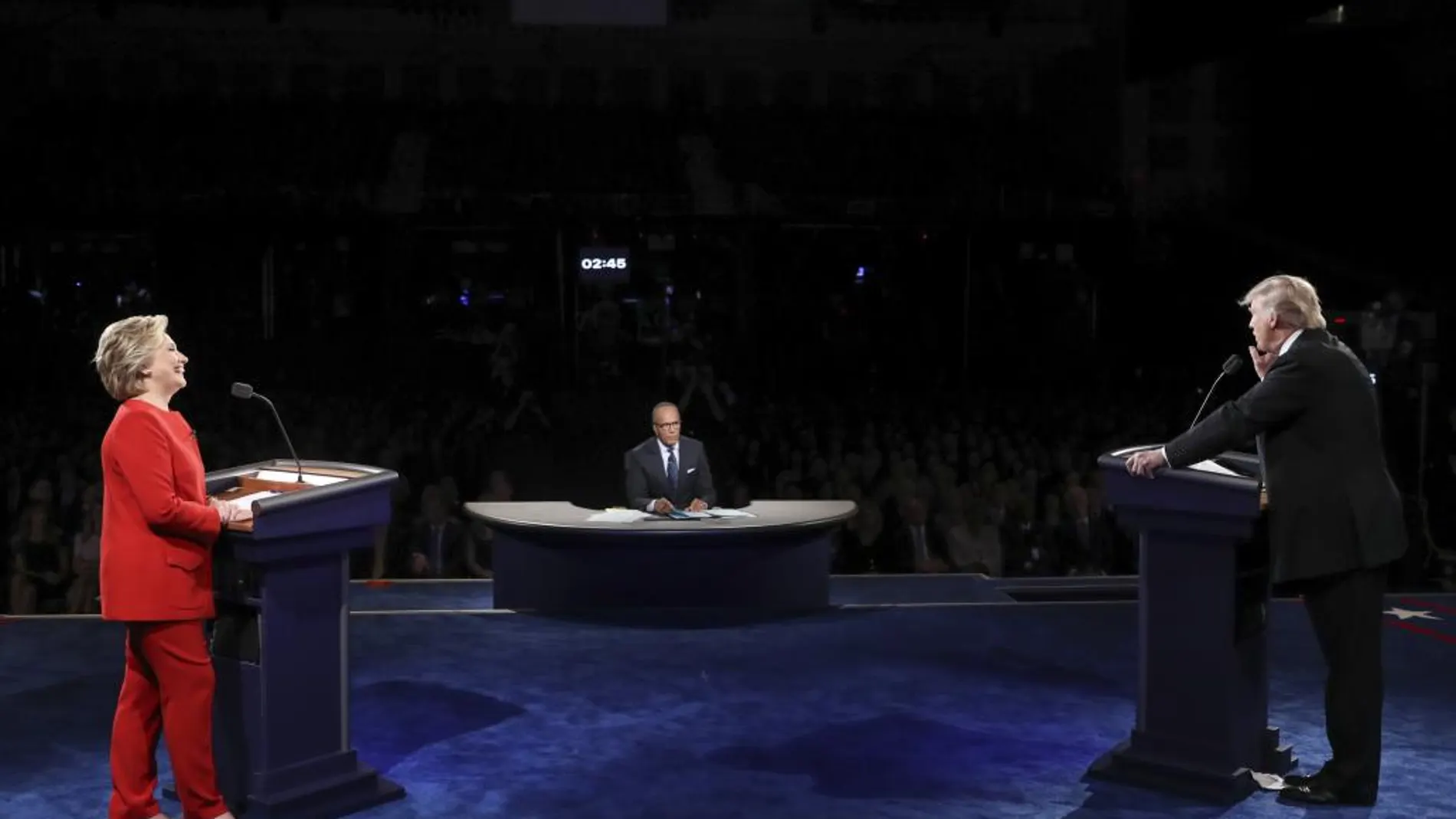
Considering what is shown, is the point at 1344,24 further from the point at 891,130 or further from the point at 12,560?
the point at 12,560

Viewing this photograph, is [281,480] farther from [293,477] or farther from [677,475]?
[677,475]

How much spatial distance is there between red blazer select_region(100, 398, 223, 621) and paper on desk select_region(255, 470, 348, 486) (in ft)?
1.65

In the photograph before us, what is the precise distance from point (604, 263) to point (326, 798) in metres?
13.7

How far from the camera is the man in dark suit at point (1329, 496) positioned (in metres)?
3.40

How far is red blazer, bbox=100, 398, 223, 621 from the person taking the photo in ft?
10.1

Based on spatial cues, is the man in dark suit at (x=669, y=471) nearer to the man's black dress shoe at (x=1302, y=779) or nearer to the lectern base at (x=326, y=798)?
the lectern base at (x=326, y=798)

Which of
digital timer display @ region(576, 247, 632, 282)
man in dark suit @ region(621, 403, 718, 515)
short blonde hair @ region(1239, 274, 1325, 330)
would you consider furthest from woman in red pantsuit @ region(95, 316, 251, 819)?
digital timer display @ region(576, 247, 632, 282)

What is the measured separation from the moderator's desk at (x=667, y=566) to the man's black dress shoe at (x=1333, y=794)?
258 centimetres

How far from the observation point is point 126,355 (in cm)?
311

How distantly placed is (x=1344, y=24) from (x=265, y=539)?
1680 centimetres

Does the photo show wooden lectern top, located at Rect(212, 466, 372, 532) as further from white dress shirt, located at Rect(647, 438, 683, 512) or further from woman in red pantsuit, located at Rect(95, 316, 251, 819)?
white dress shirt, located at Rect(647, 438, 683, 512)

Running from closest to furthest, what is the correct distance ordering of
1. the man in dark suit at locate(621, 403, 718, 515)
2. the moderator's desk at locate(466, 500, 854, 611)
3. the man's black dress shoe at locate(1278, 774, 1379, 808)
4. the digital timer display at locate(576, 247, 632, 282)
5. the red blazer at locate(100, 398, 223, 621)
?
the red blazer at locate(100, 398, 223, 621) < the man's black dress shoe at locate(1278, 774, 1379, 808) < the moderator's desk at locate(466, 500, 854, 611) < the man in dark suit at locate(621, 403, 718, 515) < the digital timer display at locate(576, 247, 632, 282)

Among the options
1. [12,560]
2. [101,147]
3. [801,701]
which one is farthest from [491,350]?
[801,701]

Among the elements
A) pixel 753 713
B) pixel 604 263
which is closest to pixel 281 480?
pixel 753 713
